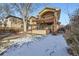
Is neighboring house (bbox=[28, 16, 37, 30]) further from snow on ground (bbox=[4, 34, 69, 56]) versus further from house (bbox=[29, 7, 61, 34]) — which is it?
snow on ground (bbox=[4, 34, 69, 56])

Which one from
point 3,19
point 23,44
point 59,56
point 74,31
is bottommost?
point 59,56

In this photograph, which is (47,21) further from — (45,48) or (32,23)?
(45,48)

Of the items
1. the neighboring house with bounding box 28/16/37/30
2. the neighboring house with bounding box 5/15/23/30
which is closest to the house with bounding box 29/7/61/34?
the neighboring house with bounding box 28/16/37/30

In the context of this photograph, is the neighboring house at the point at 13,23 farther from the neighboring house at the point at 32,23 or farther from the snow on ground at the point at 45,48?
the snow on ground at the point at 45,48

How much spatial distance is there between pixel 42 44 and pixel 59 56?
0.59 ft

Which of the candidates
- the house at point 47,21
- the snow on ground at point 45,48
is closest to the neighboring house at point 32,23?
the house at point 47,21

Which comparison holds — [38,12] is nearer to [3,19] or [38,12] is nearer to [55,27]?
[55,27]

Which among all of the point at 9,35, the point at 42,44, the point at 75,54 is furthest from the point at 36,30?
the point at 75,54

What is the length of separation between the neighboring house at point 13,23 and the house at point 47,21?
0.33ft

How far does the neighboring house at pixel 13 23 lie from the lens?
1520mm

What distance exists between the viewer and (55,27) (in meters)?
1.54

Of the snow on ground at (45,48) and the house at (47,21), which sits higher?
the house at (47,21)

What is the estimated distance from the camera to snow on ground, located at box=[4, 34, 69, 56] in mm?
1494

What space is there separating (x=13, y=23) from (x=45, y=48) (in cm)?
36
